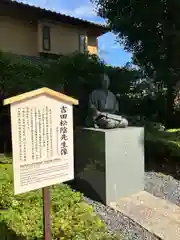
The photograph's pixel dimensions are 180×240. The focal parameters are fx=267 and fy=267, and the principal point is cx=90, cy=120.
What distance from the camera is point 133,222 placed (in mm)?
3926

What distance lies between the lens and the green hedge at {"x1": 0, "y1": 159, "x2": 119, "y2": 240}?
106 inches

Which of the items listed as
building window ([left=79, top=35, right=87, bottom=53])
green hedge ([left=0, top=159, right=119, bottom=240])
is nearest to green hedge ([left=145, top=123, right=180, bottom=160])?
green hedge ([left=0, top=159, right=119, bottom=240])

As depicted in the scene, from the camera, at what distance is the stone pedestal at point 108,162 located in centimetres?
465

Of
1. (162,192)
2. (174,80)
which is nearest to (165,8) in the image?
(174,80)

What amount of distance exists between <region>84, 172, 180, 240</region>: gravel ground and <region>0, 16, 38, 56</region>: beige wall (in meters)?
8.59

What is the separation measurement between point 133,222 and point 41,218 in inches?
61.5

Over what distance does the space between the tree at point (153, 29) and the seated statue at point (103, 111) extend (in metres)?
4.10

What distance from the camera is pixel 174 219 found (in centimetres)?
412

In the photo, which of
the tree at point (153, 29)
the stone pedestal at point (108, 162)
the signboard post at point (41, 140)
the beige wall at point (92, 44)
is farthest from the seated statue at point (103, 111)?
the beige wall at point (92, 44)

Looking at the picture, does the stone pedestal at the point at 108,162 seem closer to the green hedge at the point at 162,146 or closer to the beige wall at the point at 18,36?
the green hedge at the point at 162,146

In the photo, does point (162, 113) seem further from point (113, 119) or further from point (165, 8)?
point (113, 119)

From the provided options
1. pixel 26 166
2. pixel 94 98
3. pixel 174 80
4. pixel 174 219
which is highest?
pixel 174 80

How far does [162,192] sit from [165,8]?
20.5ft

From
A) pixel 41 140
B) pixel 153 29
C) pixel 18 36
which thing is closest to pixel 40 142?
pixel 41 140
